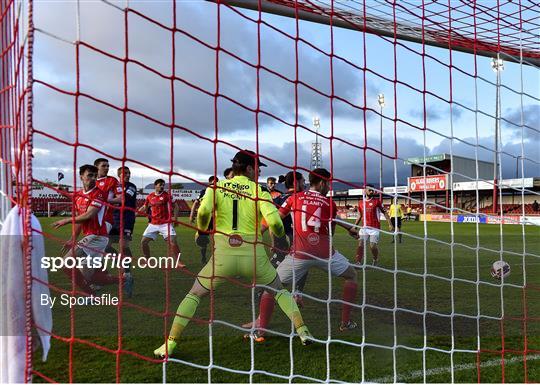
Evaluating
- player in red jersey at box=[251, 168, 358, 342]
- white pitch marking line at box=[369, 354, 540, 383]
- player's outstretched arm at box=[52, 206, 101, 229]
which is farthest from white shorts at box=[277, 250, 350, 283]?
player's outstretched arm at box=[52, 206, 101, 229]

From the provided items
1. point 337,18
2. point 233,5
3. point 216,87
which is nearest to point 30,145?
point 216,87

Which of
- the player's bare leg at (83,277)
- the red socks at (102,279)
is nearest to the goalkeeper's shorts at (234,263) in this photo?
the player's bare leg at (83,277)

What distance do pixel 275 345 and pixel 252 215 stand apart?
1114 mm

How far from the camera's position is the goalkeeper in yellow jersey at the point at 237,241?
3.64 meters

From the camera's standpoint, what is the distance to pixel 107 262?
759cm

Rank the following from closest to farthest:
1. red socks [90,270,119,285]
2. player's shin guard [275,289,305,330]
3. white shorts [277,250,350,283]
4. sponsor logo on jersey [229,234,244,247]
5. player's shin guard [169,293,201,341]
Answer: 1. player's shin guard [169,293,201,341]
2. sponsor logo on jersey [229,234,244,247]
3. player's shin guard [275,289,305,330]
4. white shorts [277,250,350,283]
5. red socks [90,270,119,285]

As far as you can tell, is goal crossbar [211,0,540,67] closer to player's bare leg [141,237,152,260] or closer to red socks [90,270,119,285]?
red socks [90,270,119,285]

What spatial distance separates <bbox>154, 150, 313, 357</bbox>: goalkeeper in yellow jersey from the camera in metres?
3.64

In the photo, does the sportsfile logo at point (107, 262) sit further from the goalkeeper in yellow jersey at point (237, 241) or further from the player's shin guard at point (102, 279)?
the goalkeeper in yellow jersey at point (237, 241)

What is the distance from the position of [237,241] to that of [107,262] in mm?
4593

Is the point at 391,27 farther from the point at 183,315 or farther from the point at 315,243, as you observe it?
the point at 183,315

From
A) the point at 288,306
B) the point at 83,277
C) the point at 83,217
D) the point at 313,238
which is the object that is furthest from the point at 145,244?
the point at 288,306

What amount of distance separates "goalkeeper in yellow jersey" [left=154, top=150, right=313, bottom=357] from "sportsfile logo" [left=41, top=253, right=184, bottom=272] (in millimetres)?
445

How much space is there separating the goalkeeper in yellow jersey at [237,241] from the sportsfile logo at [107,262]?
0.45 meters
